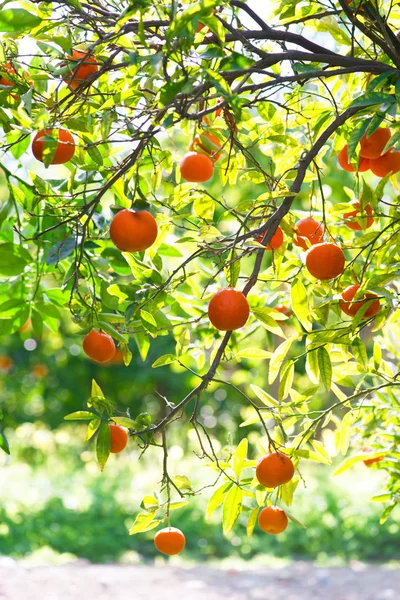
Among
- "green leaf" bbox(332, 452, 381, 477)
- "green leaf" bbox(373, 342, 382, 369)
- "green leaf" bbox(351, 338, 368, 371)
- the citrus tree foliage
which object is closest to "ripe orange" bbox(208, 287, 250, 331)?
the citrus tree foliage

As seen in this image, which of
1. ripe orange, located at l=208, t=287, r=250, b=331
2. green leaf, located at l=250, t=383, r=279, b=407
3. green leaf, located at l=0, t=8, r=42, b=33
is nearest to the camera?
green leaf, located at l=0, t=8, r=42, b=33

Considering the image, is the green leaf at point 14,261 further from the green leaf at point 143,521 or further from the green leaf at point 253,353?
the green leaf at point 143,521

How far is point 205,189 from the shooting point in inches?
51.3

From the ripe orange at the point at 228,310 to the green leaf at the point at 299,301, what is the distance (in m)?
0.20

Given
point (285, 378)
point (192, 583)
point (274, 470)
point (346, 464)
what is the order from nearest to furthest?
point (274, 470) < point (285, 378) < point (346, 464) < point (192, 583)

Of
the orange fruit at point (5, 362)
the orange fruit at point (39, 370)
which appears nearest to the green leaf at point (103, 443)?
the orange fruit at point (39, 370)

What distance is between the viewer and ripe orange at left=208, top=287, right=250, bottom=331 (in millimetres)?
1015

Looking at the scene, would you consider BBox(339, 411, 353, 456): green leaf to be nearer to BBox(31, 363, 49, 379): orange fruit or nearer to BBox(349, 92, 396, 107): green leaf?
BBox(349, 92, 396, 107): green leaf

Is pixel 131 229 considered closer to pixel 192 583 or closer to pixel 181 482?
Answer: pixel 181 482

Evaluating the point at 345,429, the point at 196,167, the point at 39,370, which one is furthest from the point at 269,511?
the point at 39,370

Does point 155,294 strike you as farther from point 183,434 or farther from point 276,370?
point 183,434

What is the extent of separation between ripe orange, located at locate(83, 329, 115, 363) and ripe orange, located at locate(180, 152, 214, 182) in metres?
0.31

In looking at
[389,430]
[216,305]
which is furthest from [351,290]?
[389,430]

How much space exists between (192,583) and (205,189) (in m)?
3.02
